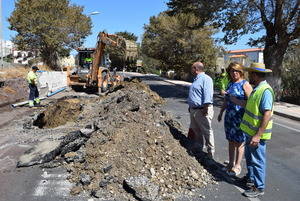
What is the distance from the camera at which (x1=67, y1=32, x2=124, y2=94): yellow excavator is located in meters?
17.1

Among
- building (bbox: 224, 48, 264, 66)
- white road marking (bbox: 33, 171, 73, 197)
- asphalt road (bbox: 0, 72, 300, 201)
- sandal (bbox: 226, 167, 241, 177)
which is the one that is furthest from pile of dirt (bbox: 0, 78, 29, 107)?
building (bbox: 224, 48, 264, 66)

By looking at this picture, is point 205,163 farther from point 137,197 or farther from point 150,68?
point 150,68

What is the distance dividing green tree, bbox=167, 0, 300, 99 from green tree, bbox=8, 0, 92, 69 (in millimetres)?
18187

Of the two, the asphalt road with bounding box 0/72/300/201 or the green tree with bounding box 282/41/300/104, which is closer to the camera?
the asphalt road with bounding box 0/72/300/201

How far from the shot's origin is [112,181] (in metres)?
4.61

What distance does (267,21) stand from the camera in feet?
52.6

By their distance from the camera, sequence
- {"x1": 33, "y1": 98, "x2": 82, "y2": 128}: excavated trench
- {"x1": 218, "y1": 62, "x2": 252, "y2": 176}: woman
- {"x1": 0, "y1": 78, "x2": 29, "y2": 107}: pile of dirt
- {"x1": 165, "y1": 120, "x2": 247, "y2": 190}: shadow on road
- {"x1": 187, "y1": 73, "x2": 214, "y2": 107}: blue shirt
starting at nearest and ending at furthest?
{"x1": 218, "y1": 62, "x2": 252, "y2": 176}: woman, {"x1": 165, "y1": 120, "x2": 247, "y2": 190}: shadow on road, {"x1": 187, "y1": 73, "x2": 214, "y2": 107}: blue shirt, {"x1": 33, "y1": 98, "x2": 82, "y2": 128}: excavated trench, {"x1": 0, "y1": 78, "x2": 29, "y2": 107}: pile of dirt

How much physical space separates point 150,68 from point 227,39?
175 feet

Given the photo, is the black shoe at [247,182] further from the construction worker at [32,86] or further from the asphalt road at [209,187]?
the construction worker at [32,86]

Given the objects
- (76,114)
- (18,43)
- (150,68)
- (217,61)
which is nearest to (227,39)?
(76,114)

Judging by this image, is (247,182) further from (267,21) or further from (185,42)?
(185,42)

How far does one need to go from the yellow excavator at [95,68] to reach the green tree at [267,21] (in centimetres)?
532

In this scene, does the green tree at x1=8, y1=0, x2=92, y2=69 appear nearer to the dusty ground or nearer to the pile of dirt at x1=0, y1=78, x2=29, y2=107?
the pile of dirt at x1=0, y1=78, x2=29, y2=107

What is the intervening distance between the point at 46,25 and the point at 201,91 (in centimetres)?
2832
